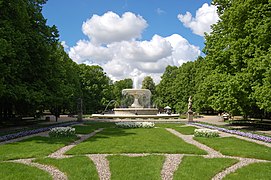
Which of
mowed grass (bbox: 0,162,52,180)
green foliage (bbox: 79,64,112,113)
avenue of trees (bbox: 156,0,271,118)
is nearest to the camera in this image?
mowed grass (bbox: 0,162,52,180)

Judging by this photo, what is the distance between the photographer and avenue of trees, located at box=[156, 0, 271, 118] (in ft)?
66.0

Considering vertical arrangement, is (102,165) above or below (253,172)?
above

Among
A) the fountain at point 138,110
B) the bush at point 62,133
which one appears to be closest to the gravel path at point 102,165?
the bush at point 62,133

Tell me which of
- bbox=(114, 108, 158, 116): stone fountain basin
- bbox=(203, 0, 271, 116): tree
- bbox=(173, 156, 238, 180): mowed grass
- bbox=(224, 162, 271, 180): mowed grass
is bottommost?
bbox=(224, 162, 271, 180): mowed grass

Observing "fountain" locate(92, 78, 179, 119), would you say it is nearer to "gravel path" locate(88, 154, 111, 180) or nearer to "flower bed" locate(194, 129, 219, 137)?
"flower bed" locate(194, 129, 219, 137)

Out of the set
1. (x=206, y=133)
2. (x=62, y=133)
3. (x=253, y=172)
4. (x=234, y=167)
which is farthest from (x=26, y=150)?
(x=206, y=133)

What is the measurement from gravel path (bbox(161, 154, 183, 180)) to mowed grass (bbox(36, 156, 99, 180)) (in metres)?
2.06

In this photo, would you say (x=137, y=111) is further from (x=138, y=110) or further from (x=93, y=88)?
(x=93, y=88)

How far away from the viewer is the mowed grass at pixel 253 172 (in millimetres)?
8578

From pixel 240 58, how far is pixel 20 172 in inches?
757

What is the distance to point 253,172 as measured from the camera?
914 centimetres

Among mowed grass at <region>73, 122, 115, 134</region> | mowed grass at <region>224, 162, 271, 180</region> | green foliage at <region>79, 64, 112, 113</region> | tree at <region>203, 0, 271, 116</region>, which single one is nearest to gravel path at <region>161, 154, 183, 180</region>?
mowed grass at <region>224, 162, 271, 180</region>

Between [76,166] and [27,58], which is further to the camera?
[27,58]

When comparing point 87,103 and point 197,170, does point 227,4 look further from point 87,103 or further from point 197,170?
point 87,103
